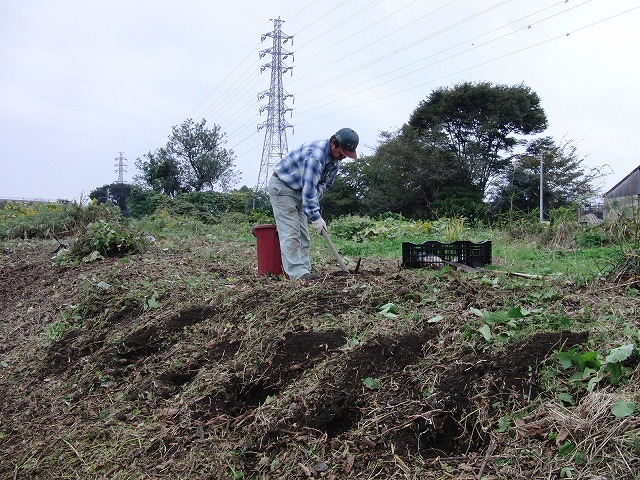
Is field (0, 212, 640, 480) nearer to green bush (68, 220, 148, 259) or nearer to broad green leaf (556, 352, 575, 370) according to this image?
broad green leaf (556, 352, 575, 370)

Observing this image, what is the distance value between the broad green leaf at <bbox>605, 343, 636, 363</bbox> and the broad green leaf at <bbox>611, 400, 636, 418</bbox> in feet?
0.89

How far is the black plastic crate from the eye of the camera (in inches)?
214

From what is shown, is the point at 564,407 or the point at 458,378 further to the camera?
the point at 458,378

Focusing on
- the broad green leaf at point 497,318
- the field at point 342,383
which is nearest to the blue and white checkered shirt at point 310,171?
the field at point 342,383

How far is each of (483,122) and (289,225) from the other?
25690 millimetres

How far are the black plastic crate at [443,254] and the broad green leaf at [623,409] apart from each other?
342 cm

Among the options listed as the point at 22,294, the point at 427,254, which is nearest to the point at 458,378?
the point at 427,254

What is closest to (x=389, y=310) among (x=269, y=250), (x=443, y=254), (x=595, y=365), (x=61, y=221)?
(x=595, y=365)

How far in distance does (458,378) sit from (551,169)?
89.5 feet

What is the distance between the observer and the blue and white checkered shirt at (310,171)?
466 cm

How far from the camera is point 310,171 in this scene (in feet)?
15.3

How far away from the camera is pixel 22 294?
6711 millimetres

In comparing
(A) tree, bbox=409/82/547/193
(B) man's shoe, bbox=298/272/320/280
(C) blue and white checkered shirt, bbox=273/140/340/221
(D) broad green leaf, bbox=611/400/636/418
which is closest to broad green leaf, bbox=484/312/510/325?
(D) broad green leaf, bbox=611/400/636/418

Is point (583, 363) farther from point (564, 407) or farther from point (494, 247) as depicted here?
point (494, 247)
